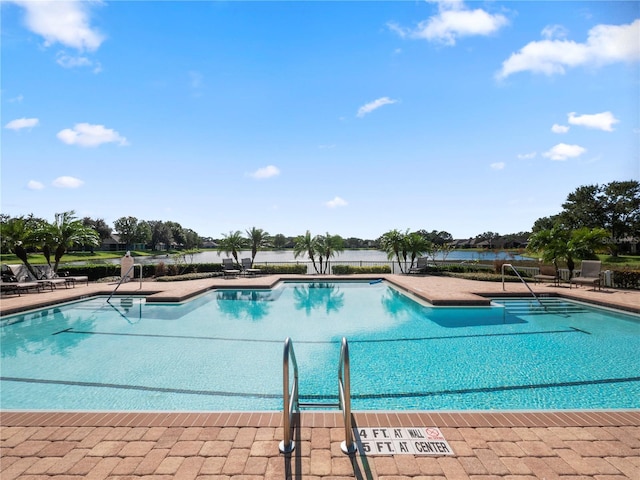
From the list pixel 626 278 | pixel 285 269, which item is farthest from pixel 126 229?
pixel 626 278

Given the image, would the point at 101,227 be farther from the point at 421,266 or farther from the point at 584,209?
the point at 584,209

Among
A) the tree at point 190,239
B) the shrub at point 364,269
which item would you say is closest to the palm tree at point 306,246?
the shrub at point 364,269

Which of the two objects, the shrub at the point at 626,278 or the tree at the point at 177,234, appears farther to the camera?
the tree at the point at 177,234

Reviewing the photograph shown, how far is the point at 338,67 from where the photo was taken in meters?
12.2

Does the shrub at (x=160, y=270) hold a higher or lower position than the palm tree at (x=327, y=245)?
lower

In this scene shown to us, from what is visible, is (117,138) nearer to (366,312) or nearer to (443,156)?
(366,312)

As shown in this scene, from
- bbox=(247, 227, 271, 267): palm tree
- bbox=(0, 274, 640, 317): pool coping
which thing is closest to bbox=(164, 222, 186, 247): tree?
bbox=(247, 227, 271, 267): palm tree

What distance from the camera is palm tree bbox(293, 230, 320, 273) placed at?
20656mm

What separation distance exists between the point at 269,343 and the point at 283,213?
105 feet

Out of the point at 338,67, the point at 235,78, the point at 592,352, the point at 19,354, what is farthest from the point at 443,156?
the point at 19,354

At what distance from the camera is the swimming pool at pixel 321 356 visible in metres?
4.91

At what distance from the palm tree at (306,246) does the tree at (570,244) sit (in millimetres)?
11979

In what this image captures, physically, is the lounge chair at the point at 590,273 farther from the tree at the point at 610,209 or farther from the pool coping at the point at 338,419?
the tree at the point at 610,209

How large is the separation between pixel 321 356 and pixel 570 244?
14.4m
